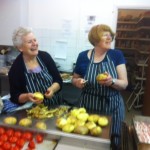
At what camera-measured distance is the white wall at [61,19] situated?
127 inches

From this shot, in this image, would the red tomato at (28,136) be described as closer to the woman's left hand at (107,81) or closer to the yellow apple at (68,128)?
the yellow apple at (68,128)

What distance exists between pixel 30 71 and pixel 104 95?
625mm

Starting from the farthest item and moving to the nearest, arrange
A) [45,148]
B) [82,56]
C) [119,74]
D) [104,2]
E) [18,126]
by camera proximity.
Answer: [104,2], [82,56], [119,74], [18,126], [45,148]

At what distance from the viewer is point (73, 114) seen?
1.55 metres

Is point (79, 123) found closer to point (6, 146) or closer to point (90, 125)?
point (90, 125)

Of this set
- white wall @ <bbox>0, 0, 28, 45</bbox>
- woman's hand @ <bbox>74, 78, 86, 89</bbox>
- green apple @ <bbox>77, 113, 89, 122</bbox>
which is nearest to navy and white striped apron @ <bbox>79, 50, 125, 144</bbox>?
woman's hand @ <bbox>74, 78, 86, 89</bbox>

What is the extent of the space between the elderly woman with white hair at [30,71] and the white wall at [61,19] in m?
1.50

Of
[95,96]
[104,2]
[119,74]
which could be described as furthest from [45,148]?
[104,2]

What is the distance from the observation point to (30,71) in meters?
1.89

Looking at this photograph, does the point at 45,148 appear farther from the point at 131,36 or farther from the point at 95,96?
the point at 131,36

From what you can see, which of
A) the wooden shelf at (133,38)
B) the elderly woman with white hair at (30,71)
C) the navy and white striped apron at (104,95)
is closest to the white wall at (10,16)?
the elderly woman with white hair at (30,71)

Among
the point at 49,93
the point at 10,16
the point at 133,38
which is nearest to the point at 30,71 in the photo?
the point at 49,93

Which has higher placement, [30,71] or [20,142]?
[30,71]

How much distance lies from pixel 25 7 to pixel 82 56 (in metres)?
1.93
